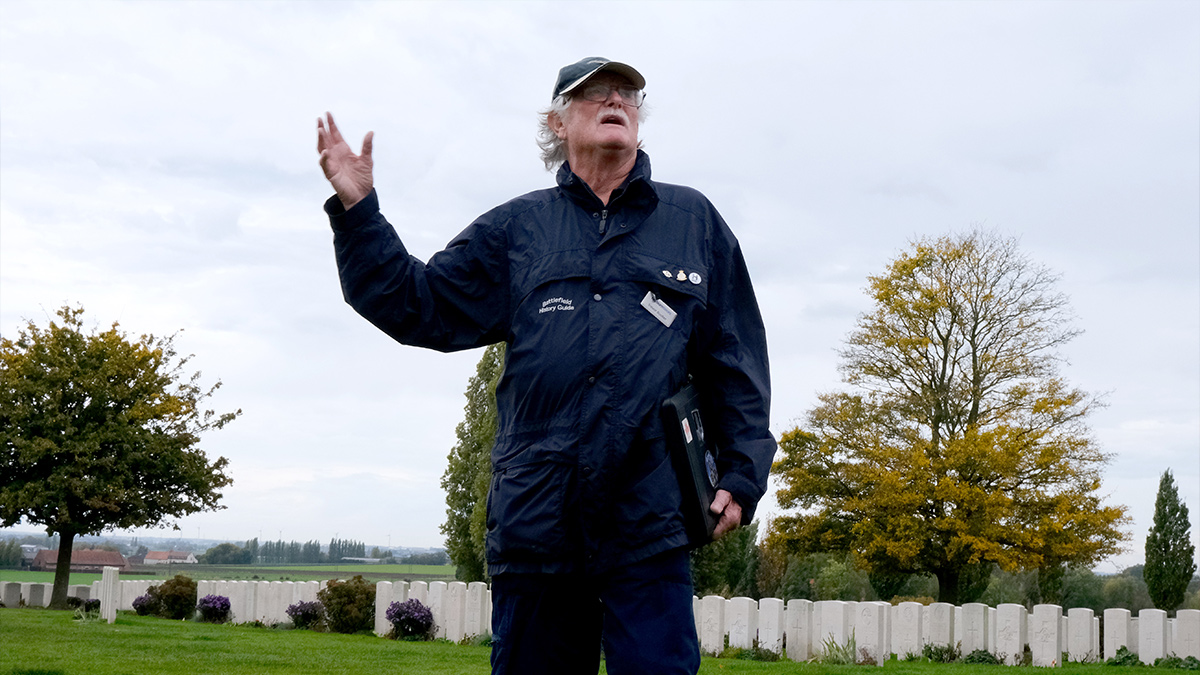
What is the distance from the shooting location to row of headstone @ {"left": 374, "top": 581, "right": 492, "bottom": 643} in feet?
51.6

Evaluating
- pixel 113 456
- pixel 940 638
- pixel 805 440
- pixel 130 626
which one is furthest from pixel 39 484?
pixel 940 638

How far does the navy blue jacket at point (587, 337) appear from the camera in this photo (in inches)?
104

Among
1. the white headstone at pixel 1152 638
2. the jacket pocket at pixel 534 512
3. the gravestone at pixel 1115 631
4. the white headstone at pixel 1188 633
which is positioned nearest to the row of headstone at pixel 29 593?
the gravestone at pixel 1115 631

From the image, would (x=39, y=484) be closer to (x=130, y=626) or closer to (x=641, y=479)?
(x=130, y=626)

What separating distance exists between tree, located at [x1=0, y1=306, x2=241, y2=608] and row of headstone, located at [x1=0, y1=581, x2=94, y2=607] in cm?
139

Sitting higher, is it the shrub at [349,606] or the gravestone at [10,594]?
the shrub at [349,606]

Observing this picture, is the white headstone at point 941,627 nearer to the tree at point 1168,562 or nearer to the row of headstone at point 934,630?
the row of headstone at point 934,630

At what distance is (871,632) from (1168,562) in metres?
19.4

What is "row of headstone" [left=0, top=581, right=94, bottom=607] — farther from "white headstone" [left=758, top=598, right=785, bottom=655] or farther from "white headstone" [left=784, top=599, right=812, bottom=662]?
"white headstone" [left=784, top=599, right=812, bottom=662]

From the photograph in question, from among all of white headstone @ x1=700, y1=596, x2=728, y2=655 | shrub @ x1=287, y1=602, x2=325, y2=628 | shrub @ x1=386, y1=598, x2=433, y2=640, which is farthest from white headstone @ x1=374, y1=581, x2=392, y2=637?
white headstone @ x1=700, y1=596, x2=728, y2=655

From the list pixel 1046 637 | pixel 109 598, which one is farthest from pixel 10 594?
pixel 1046 637

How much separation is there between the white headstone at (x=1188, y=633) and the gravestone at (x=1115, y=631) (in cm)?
64

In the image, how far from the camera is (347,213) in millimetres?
2852

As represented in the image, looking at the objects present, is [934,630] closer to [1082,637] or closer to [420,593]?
[1082,637]
